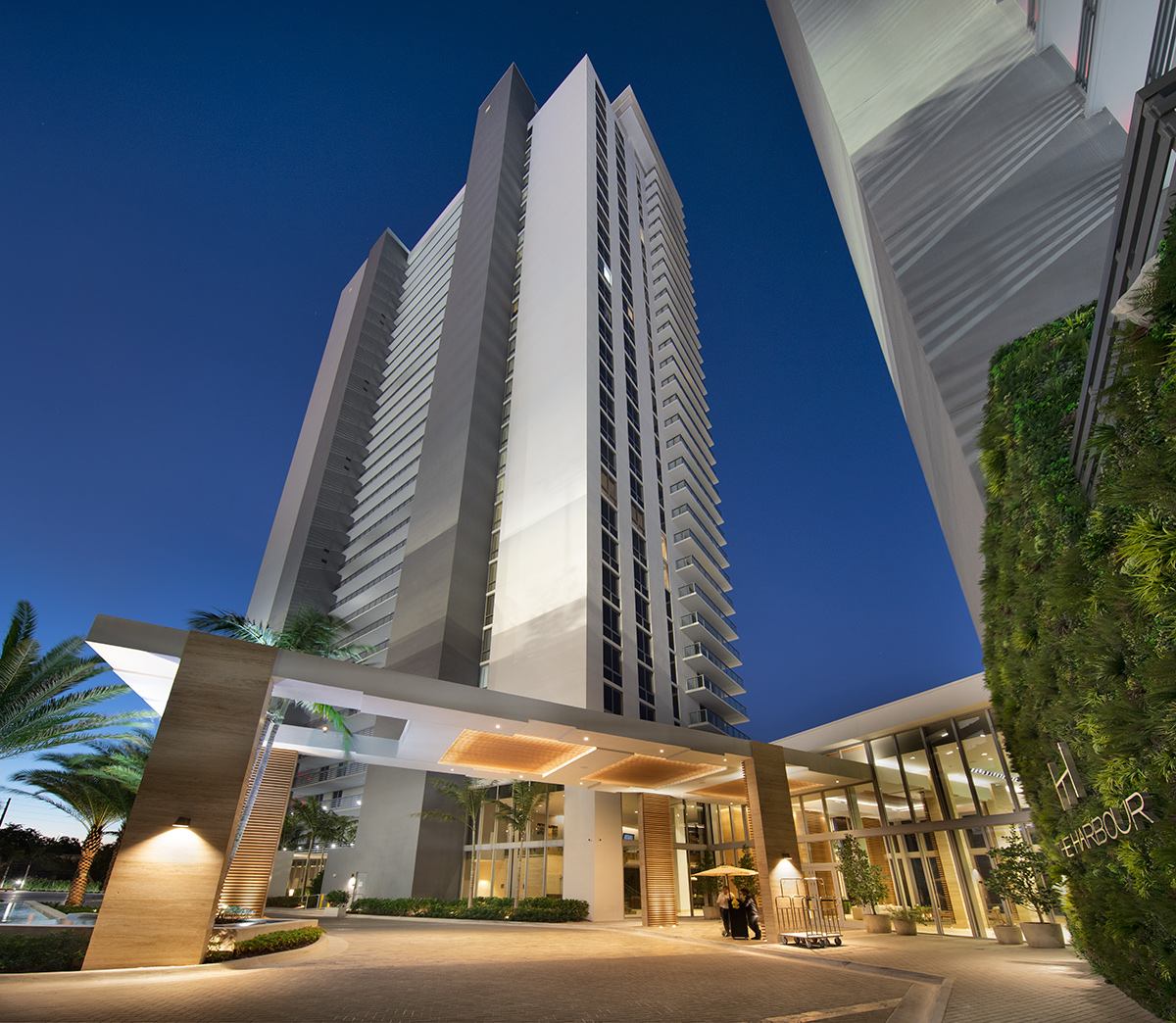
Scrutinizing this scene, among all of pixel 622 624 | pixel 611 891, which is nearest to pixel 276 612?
pixel 622 624

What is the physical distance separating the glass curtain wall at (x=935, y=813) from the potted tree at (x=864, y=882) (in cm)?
125

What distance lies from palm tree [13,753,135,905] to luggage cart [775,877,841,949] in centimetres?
2445

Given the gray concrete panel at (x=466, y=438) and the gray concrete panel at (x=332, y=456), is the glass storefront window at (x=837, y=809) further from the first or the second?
the gray concrete panel at (x=332, y=456)

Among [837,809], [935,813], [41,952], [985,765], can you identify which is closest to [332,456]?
[837,809]

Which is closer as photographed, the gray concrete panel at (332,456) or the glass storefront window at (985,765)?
the glass storefront window at (985,765)

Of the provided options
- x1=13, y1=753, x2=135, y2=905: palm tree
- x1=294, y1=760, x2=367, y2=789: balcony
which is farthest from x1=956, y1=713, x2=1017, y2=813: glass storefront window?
x1=294, y1=760, x2=367, y2=789: balcony

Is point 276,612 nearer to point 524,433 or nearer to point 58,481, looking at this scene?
point 524,433

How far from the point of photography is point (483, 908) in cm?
2669

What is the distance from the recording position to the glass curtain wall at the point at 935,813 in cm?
1870

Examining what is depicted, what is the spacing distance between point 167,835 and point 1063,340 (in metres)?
14.7

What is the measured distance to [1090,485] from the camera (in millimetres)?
4422

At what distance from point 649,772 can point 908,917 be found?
9276mm

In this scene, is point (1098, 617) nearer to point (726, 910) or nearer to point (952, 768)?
point (726, 910)

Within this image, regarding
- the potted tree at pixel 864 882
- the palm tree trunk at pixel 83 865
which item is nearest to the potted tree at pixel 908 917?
the potted tree at pixel 864 882
